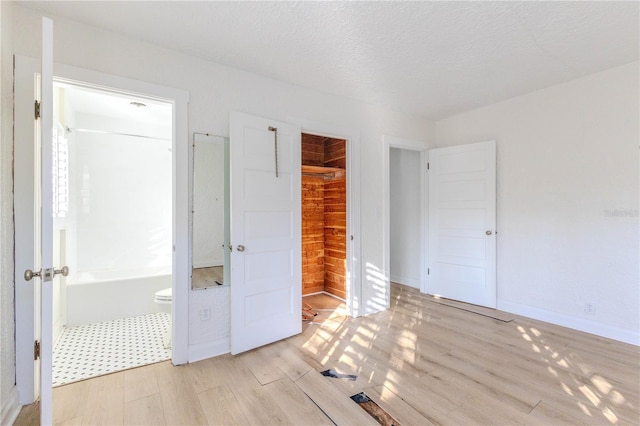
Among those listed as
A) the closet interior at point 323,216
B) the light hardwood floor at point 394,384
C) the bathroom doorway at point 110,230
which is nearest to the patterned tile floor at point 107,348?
the bathroom doorway at point 110,230

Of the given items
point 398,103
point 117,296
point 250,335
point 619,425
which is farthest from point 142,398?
point 398,103

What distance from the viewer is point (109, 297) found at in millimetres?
3396

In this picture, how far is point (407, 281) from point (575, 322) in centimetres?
218

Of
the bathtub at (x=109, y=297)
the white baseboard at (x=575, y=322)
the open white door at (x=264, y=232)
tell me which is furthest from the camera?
the bathtub at (x=109, y=297)

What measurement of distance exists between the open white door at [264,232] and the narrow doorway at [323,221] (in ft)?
3.82

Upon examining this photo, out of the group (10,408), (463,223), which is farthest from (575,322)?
(10,408)

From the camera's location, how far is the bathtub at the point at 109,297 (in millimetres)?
3242

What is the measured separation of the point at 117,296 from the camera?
3.44 metres

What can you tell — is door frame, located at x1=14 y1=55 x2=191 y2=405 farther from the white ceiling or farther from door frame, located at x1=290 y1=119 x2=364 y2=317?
door frame, located at x1=290 y1=119 x2=364 y2=317

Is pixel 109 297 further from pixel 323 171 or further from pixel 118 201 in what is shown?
pixel 323 171

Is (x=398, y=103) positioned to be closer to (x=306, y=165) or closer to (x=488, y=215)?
(x=306, y=165)

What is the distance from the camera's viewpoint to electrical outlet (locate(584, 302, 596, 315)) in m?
3.04

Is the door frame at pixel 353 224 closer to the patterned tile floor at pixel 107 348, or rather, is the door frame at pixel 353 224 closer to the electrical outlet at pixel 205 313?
the electrical outlet at pixel 205 313

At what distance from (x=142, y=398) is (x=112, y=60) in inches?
92.2
